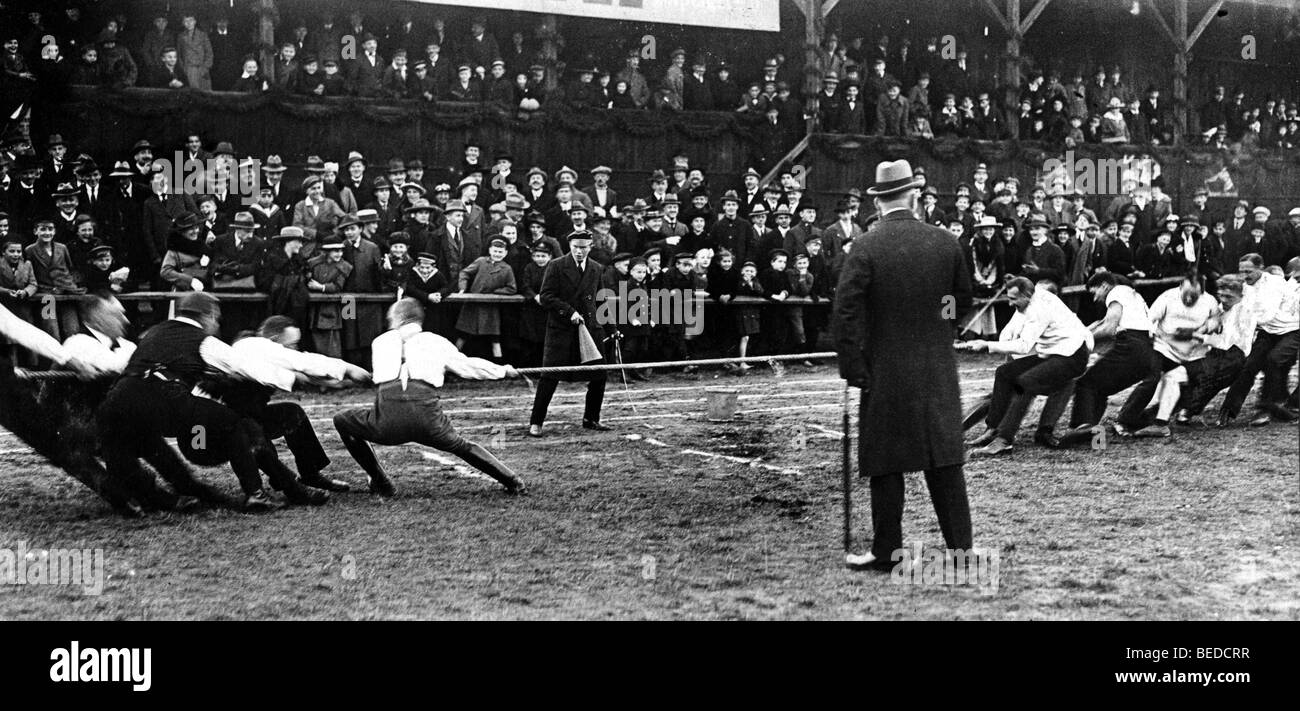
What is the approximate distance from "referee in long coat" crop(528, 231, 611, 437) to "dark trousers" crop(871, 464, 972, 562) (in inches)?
173

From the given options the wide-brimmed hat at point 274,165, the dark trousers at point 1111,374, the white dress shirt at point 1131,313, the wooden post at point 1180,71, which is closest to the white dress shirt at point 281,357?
the dark trousers at point 1111,374

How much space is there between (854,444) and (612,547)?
353 centimetres

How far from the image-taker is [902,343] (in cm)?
649

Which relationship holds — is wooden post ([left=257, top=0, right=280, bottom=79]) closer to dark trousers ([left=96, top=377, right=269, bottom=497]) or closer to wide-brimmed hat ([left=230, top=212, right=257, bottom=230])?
wide-brimmed hat ([left=230, top=212, right=257, bottom=230])

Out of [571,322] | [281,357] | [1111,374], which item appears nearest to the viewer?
[281,357]

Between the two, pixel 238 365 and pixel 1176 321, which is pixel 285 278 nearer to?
pixel 238 365

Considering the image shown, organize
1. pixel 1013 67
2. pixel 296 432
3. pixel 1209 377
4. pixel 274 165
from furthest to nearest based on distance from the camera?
1. pixel 1013 67
2. pixel 274 165
3. pixel 1209 377
4. pixel 296 432

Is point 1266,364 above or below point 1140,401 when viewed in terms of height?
above

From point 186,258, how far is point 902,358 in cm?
821

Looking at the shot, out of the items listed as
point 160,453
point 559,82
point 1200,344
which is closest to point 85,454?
point 160,453

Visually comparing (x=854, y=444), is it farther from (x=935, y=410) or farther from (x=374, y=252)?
(x=374, y=252)

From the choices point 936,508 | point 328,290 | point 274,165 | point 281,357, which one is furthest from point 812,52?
point 936,508

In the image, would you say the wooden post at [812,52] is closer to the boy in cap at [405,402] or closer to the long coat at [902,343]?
the boy in cap at [405,402]

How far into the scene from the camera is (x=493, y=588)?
6434 millimetres
